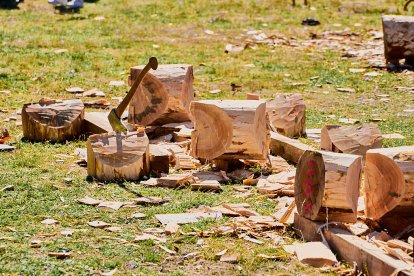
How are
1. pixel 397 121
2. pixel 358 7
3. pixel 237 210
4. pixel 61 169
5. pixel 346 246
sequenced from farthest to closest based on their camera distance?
1. pixel 358 7
2. pixel 397 121
3. pixel 61 169
4. pixel 237 210
5. pixel 346 246

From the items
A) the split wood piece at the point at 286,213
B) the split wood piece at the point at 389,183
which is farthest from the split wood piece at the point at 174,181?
the split wood piece at the point at 389,183

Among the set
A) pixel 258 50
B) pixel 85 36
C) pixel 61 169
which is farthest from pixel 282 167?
pixel 85 36

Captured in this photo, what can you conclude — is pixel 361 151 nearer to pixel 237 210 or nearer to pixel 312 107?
pixel 237 210

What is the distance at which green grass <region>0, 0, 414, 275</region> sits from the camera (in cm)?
644

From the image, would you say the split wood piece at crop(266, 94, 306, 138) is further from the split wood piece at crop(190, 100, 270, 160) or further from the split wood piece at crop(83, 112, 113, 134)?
the split wood piece at crop(83, 112, 113, 134)

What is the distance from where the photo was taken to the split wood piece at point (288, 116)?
1027cm

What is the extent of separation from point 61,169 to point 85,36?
925 centimetres

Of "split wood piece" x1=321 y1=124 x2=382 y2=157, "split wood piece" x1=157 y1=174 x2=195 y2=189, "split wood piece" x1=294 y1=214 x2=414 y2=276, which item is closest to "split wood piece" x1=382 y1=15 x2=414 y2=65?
"split wood piece" x1=321 y1=124 x2=382 y2=157

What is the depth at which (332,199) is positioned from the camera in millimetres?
6539

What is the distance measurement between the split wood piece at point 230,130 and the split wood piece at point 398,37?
20.3 feet

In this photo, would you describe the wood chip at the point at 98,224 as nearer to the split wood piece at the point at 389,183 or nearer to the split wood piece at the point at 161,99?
the split wood piece at the point at 389,183

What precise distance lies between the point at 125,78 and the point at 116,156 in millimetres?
5711

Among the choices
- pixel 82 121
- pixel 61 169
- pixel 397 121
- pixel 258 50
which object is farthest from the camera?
pixel 258 50

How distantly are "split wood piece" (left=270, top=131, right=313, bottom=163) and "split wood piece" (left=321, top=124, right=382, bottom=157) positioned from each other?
259 millimetres
